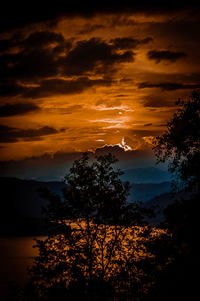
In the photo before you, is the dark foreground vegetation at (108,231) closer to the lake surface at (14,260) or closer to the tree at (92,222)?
the tree at (92,222)

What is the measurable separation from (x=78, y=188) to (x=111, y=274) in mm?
6079

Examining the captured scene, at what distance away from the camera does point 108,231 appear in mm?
18016

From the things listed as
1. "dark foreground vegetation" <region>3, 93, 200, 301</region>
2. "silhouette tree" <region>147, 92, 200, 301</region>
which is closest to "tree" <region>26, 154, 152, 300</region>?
"dark foreground vegetation" <region>3, 93, 200, 301</region>

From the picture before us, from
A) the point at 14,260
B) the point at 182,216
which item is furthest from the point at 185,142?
the point at 14,260

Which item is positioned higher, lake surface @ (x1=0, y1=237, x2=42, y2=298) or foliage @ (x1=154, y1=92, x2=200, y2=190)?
foliage @ (x1=154, y1=92, x2=200, y2=190)

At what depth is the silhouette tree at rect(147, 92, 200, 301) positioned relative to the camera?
11180mm

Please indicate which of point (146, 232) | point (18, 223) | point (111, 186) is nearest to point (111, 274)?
point (146, 232)

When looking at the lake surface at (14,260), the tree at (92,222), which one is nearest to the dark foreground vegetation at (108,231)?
the tree at (92,222)

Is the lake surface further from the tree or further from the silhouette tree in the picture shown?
the silhouette tree

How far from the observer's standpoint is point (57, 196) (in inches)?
693

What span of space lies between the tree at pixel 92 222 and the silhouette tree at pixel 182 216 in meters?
2.52

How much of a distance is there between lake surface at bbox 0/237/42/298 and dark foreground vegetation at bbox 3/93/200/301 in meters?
49.8

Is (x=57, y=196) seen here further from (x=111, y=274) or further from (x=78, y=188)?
(x=111, y=274)

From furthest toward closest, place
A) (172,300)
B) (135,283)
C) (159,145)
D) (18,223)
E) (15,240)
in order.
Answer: (18,223) < (15,240) < (159,145) < (135,283) < (172,300)
